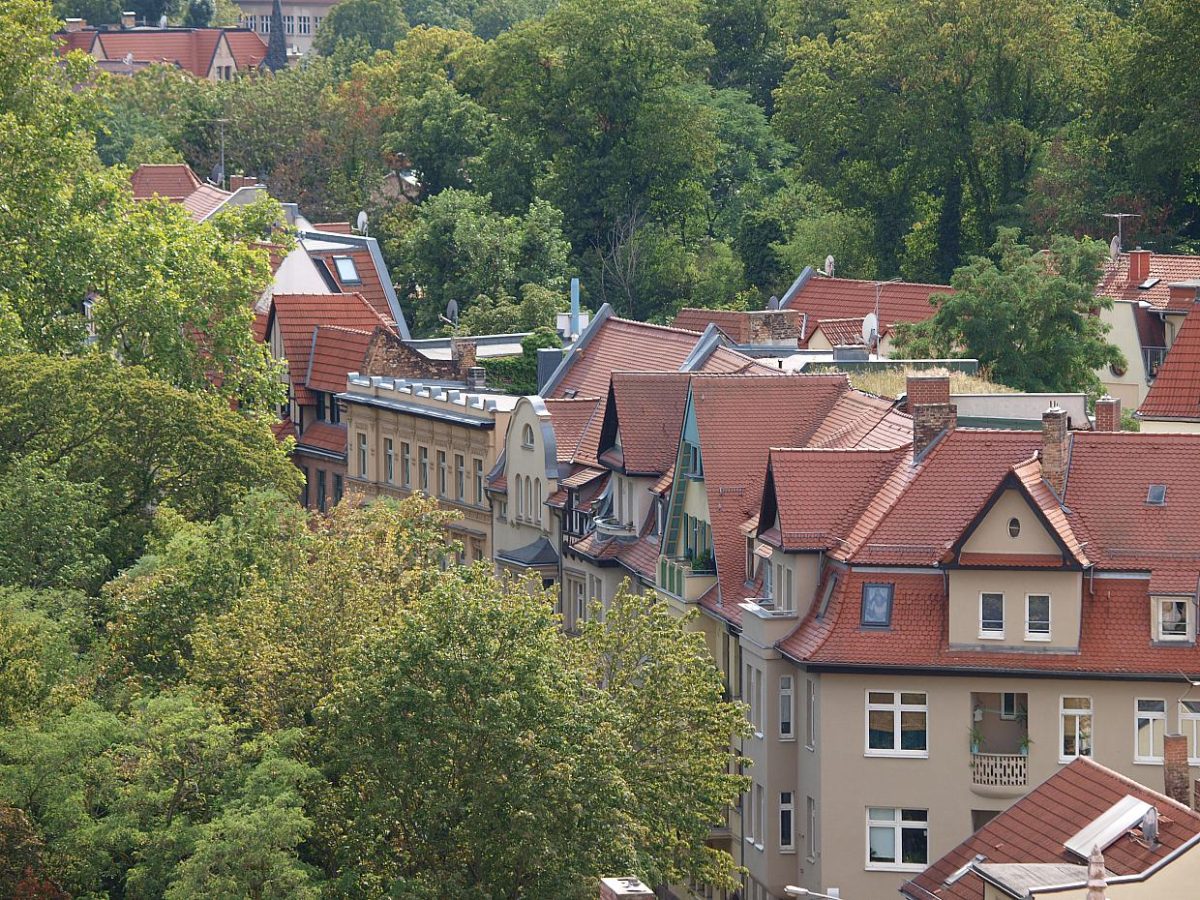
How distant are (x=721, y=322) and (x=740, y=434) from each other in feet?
90.1

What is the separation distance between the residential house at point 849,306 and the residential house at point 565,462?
10.9 metres

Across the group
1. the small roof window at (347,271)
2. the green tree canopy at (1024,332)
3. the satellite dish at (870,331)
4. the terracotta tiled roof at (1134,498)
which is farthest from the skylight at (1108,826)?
the small roof window at (347,271)

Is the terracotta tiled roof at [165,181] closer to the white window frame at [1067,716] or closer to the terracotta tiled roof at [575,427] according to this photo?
the terracotta tiled roof at [575,427]

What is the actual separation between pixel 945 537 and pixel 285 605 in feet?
40.7

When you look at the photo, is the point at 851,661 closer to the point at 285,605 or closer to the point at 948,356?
the point at 285,605

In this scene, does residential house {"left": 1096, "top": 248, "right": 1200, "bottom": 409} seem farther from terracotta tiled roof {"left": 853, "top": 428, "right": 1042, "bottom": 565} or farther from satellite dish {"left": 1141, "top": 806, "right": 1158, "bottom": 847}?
satellite dish {"left": 1141, "top": 806, "right": 1158, "bottom": 847}

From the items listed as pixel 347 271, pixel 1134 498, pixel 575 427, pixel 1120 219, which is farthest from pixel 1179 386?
pixel 347 271

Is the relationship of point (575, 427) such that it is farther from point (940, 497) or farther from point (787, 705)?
point (940, 497)

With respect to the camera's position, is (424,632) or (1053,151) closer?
(424,632)

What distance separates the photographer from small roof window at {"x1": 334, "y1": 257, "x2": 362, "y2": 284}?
108438 millimetres

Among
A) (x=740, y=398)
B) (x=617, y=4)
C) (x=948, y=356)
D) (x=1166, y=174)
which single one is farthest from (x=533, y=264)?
(x=740, y=398)

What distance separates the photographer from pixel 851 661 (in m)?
53.8

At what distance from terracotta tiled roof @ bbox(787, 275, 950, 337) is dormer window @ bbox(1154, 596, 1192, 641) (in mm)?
37854

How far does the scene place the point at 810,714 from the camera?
181ft
